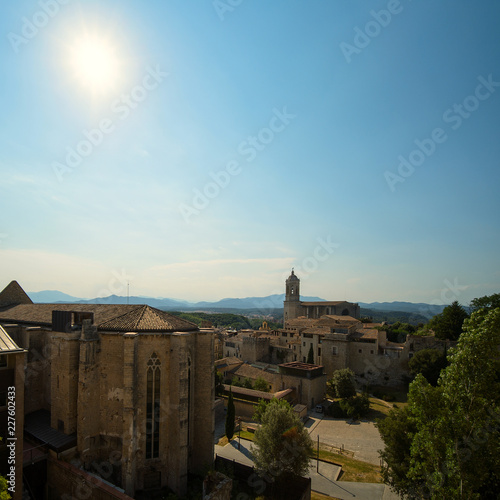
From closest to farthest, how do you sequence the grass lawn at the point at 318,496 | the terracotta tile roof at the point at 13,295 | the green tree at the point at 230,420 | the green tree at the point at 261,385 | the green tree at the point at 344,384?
the grass lawn at the point at 318,496, the green tree at the point at 230,420, the terracotta tile roof at the point at 13,295, the green tree at the point at 344,384, the green tree at the point at 261,385

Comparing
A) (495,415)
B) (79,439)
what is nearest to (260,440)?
(79,439)

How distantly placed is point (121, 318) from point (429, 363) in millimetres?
38129

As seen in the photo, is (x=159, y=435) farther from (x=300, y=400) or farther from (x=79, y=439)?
(x=300, y=400)

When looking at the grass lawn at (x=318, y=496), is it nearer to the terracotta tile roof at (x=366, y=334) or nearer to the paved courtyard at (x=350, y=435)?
the paved courtyard at (x=350, y=435)

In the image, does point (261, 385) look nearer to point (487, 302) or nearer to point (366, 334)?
point (366, 334)

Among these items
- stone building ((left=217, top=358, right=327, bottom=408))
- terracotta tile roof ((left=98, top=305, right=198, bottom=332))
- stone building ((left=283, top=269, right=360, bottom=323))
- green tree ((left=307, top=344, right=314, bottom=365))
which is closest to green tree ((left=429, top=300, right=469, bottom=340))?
green tree ((left=307, top=344, right=314, bottom=365))

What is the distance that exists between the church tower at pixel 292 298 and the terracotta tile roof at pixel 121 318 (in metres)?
65.0

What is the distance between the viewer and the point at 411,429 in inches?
774

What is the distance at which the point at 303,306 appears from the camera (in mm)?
85625

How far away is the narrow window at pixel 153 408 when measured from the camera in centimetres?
1822

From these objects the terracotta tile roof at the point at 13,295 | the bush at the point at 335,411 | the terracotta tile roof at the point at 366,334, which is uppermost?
the terracotta tile roof at the point at 13,295

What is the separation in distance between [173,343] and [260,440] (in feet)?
30.0

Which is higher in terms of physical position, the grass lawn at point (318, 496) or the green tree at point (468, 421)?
the green tree at point (468, 421)

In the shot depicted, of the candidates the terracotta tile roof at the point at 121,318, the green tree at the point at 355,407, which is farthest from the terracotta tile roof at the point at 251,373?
the terracotta tile roof at the point at 121,318
